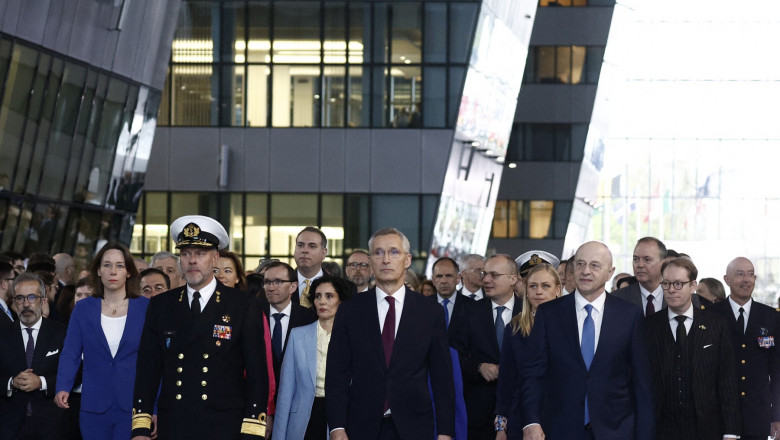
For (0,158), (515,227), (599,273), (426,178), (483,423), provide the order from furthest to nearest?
(515,227)
(426,178)
(0,158)
(483,423)
(599,273)

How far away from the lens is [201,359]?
27.5 feet

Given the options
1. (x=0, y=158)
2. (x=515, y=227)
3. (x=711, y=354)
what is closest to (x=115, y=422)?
(x=711, y=354)

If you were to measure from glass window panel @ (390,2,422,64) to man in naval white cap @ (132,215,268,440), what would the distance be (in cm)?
3026

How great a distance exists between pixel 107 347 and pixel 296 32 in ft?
98.4

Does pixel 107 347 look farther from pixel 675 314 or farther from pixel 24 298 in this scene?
pixel 675 314

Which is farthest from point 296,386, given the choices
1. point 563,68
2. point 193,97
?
point 563,68

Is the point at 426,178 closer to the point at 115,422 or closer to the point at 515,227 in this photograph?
the point at 515,227

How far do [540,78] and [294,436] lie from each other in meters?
48.0

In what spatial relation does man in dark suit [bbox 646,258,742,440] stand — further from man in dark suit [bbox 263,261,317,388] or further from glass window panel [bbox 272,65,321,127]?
glass window panel [bbox 272,65,321,127]

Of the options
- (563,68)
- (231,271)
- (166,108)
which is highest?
(563,68)

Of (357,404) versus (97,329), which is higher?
(97,329)

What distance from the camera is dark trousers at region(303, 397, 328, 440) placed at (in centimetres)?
995

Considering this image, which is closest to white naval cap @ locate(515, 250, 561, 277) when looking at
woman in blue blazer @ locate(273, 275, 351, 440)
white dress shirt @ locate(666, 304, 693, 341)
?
white dress shirt @ locate(666, 304, 693, 341)

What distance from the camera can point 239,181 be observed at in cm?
3950
